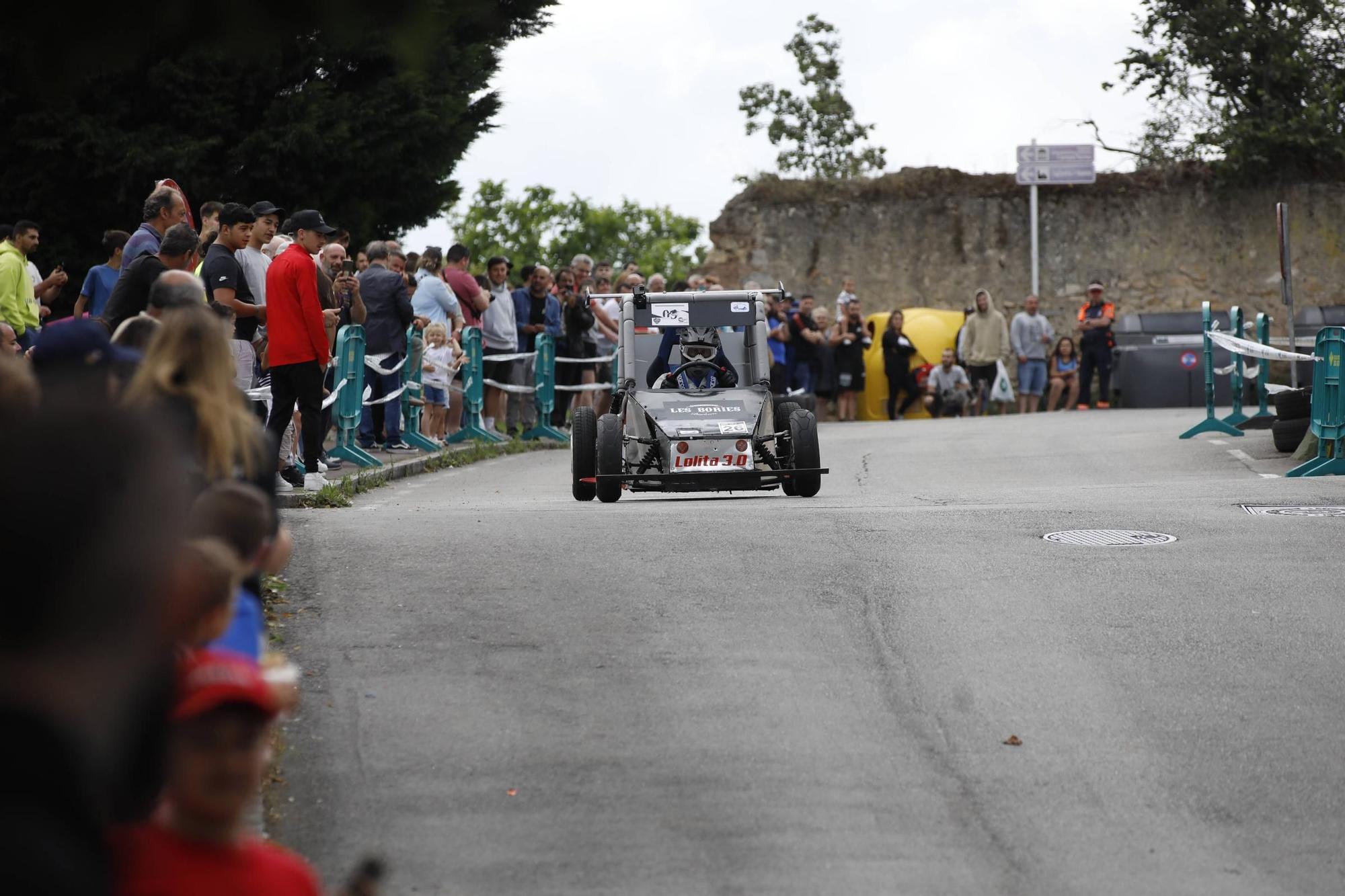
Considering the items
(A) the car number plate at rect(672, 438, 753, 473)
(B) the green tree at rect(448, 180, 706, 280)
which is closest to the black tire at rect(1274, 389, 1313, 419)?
(A) the car number plate at rect(672, 438, 753, 473)

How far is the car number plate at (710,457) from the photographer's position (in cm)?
1438

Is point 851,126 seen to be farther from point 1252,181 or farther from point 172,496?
point 172,496

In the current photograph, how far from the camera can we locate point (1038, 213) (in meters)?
37.2

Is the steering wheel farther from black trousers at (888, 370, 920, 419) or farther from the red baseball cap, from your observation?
black trousers at (888, 370, 920, 419)

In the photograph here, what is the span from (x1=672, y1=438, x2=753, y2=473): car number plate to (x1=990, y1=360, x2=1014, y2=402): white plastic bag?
16.6 meters

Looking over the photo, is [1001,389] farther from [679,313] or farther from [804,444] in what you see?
[804,444]

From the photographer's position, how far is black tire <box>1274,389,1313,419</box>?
56.9 feet

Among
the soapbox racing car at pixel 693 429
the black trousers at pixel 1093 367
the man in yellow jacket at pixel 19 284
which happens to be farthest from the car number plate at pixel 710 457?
the black trousers at pixel 1093 367

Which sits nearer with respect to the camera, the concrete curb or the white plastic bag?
the concrete curb

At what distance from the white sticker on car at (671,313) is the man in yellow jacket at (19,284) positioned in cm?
483

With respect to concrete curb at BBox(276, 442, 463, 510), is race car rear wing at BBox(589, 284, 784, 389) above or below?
above

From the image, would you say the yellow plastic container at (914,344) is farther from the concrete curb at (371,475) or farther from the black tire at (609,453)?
Answer: the black tire at (609,453)

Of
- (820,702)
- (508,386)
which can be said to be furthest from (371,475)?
(820,702)

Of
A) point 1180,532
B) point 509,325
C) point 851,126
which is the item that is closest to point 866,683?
point 1180,532
